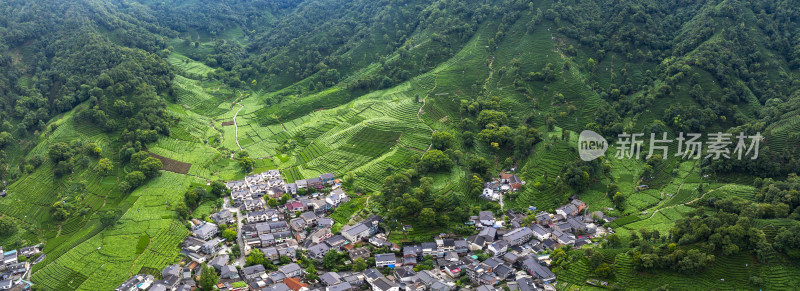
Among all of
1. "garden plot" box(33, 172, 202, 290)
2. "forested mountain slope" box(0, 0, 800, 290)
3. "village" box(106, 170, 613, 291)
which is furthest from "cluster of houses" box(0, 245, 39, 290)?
"village" box(106, 170, 613, 291)

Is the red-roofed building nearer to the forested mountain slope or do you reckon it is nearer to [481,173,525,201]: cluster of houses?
the forested mountain slope

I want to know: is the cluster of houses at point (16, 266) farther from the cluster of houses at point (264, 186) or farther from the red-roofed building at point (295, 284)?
the red-roofed building at point (295, 284)

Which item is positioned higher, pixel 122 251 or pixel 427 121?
pixel 427 121

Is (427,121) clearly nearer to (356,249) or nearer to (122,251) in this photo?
(356,249)

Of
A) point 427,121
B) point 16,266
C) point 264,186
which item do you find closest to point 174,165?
point 264,186

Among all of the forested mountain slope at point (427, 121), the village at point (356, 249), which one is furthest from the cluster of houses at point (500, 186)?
the forested mountain slope at point (427, 121)

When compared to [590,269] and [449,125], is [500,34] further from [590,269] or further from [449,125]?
[590,269]

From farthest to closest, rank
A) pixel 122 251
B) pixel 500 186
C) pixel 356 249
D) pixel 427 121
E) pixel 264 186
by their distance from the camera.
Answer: pixel 427 121 → pixel 264 186 → pixel 500 186 → pixel 122 251 → pixel 356 249

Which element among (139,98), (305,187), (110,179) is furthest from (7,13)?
(305,187)
